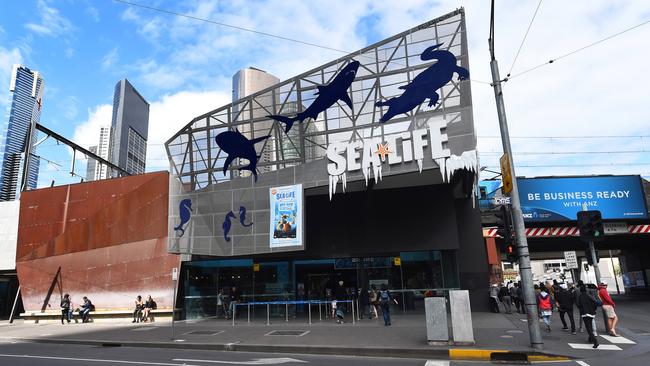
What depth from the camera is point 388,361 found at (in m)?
11.2

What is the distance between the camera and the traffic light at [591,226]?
42.7ft

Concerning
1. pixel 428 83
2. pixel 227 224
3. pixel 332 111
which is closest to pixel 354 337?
pixel 227 224

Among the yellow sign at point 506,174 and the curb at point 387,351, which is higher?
the yellow sign at point 506,174

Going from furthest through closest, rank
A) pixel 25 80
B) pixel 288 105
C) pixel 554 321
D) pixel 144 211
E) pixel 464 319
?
pixel 25 80 < pixel 144 211 < pixel 288 105 < pixel 554 321 < pixel 464 319

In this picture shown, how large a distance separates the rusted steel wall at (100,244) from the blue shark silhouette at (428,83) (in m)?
12.6

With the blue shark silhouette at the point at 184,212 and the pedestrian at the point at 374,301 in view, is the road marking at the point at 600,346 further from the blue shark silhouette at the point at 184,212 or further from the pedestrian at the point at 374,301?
the blue shark silhouette at the point at 184,212

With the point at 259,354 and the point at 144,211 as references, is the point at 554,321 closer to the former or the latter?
the point at 259,354

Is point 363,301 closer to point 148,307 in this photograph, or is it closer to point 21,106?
point 148,307

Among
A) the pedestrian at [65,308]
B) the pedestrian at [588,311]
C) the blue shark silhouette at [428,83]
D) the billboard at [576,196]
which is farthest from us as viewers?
the billboard at [576,196]

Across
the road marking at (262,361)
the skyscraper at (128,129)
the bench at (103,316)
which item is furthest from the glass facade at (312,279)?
the skyscraper at (128,129)

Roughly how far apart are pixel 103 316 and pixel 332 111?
643 inches

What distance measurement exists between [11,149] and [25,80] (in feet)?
40.1

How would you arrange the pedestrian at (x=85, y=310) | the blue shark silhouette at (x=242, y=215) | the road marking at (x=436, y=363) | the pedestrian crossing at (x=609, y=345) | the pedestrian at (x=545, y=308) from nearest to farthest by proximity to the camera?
the road marking at (x=436, y=363), the pedestrian crossing at (x=609, y=345), the pedestrian at (x=545, y=308), the blue shark silhouette at (x=242, y=215), the pedestrian at (x=85, y=310)

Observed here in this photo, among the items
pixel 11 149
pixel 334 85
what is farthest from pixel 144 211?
pixel 11 149
